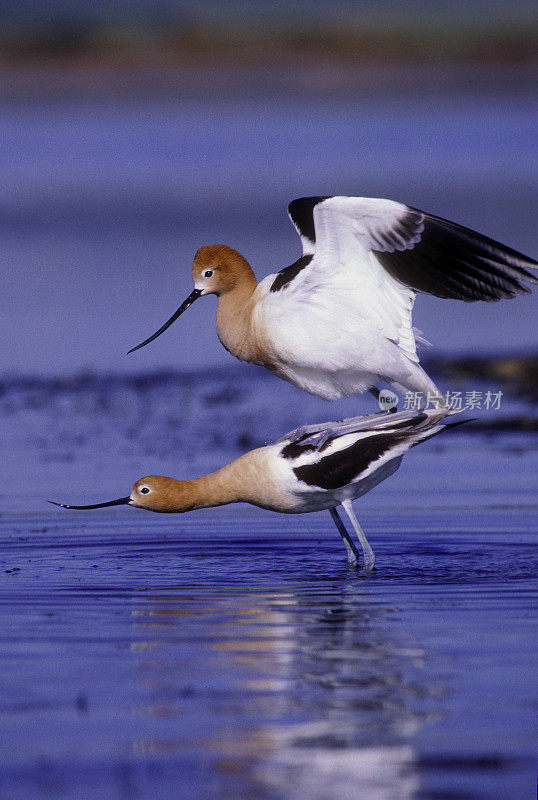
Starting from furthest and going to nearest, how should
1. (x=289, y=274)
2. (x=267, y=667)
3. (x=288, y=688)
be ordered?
1. (x=289, y=274)
2. (x=267, y=667)
3. (x=288, y=688)

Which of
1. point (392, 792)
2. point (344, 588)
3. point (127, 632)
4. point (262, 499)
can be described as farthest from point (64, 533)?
point (392, 792)

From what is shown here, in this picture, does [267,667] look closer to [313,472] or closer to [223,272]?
[313,472]

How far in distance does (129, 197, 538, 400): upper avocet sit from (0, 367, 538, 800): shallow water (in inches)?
40.0

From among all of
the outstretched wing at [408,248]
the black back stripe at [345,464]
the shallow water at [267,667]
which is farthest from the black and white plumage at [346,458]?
the outstretched wing at [408,248]

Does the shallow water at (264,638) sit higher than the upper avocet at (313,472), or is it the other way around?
the upper avocet at (313,472)

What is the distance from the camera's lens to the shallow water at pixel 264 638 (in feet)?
14.3

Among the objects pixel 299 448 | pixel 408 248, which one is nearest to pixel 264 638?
pixel 299 448

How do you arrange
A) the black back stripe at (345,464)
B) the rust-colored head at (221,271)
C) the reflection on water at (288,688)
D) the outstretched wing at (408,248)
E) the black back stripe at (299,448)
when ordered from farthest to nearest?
the rust-colored head at (221,271)
the outstretched wing at (408,248)
the black back stripe at (299,448)
the black back stripe at (345,464)
the reflection on water at (288,688)

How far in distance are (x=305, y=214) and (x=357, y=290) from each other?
56 centimetres

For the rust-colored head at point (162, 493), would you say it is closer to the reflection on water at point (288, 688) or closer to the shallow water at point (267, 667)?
the shallow water at point (267, 667)

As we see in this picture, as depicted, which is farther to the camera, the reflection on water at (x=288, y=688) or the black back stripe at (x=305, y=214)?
the black back stripe at (x=305, y=214)

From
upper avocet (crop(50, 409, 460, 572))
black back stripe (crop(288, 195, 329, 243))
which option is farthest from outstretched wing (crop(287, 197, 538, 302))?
upper avocet (crop(50, 409, 460, 572))

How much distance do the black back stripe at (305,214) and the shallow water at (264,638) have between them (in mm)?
1751

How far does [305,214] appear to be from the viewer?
8.55m
